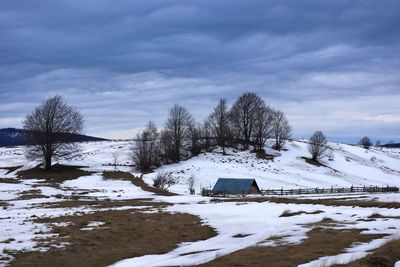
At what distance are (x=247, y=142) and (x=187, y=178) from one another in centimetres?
3674

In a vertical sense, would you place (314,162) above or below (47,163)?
above

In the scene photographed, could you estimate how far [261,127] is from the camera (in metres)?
107

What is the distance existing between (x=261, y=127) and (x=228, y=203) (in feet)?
234

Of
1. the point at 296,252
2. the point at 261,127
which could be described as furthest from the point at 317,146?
the point at 296,252

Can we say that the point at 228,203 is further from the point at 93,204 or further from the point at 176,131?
the point at 176,131

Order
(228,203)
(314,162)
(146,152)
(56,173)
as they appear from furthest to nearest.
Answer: (314,162), (146,152), (56,173), (228,203)

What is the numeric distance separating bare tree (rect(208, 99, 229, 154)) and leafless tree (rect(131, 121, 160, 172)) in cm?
1592

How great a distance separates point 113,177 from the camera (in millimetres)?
66188

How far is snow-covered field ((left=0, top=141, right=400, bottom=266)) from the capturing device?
15.8 m

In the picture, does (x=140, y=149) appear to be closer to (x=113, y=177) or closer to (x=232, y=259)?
(x=113, y=177)

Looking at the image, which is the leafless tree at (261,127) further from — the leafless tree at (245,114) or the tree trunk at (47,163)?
the tree trunk at (47,163)

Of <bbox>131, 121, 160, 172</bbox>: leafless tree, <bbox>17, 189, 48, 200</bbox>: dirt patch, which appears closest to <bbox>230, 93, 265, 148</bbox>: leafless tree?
<bbox>131, 121, 160, 172</bbox>: leafless tree

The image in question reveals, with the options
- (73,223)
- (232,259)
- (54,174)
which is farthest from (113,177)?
(232,259)

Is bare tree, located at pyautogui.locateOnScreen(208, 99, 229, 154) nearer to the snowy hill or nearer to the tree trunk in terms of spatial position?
the snowy hill
